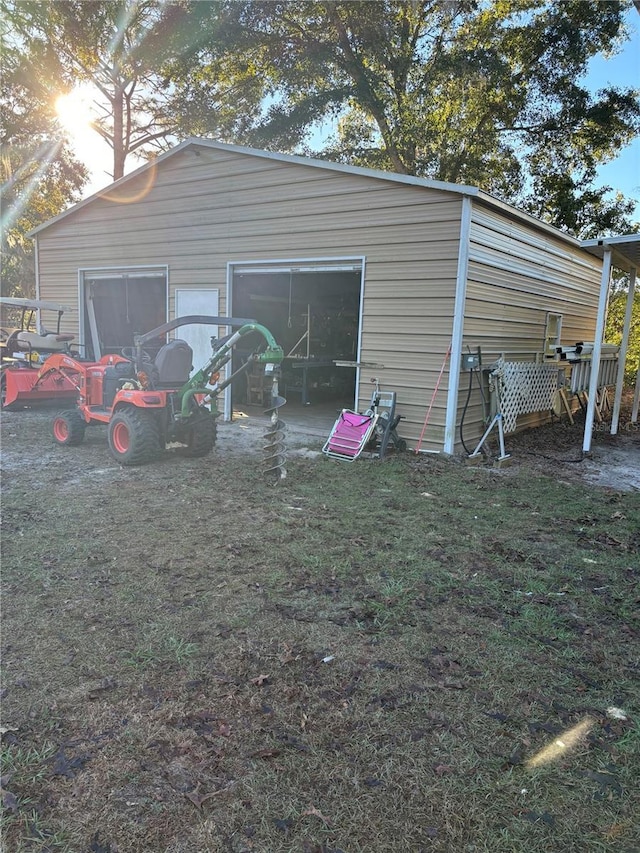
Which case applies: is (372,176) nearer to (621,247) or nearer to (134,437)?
(621,247)

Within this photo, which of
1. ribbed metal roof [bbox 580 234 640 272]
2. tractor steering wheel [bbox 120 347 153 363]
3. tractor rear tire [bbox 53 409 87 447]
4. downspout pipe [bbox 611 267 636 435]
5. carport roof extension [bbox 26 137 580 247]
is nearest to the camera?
tractor steering wheel [bbox 120 347 153 363]

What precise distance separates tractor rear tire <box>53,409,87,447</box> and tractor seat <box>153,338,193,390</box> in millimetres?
1451

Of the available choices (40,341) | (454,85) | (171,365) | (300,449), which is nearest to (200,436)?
(171,365)

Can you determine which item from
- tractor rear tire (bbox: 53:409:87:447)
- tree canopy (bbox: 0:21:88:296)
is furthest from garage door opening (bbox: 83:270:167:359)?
tree canopy (bbox: 0:21:88:296)

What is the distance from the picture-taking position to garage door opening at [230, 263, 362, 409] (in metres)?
11.3

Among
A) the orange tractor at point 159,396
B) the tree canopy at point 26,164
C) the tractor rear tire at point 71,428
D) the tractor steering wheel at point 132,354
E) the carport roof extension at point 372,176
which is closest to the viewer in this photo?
the orange tractor at point 159,396

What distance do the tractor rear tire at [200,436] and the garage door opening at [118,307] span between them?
457 centimetres

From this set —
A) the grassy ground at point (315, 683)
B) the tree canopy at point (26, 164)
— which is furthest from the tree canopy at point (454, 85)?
the grassy ground at point (315, 683)

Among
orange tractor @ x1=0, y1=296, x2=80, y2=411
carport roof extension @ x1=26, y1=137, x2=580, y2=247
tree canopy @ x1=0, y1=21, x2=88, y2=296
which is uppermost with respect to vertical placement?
tree canopy @ x1=0, y1=21, x2=88, y2=296

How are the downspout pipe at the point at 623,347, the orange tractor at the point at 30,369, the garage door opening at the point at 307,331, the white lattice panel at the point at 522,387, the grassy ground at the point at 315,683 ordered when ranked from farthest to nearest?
the garage door opening at the point at 307,331, the downspout pipe at the point at 623,347, the orange tractor at the point at 30,369, the white lattice panel at the point at 522,387, the grassy ground at the point at 315,683

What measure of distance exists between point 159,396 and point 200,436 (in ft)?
2.35

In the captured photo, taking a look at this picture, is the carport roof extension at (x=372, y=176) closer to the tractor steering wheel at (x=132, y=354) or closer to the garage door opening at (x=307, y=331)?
the garage door opening at (x=307, y=331)

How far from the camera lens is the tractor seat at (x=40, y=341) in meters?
9.63

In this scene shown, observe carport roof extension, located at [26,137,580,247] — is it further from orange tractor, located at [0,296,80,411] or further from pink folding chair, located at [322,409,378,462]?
pink folding chair, located at [322,409,378,462]
